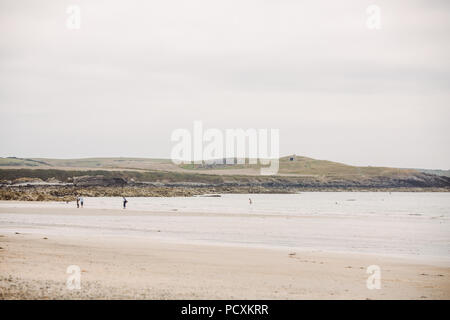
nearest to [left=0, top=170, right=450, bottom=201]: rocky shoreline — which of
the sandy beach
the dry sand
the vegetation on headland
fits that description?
the vegetation on headland

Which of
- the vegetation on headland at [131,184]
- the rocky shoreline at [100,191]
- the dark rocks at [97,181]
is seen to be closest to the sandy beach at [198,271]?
the rocky shoreline at [100,191]

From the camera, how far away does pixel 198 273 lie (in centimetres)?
1669

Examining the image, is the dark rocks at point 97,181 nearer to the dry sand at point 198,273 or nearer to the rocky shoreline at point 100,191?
the rocky shoreline at point 100,191

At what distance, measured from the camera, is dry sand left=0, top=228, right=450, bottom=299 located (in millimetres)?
13172

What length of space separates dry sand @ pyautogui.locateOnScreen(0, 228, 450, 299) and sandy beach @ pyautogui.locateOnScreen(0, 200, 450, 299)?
0.09 ft

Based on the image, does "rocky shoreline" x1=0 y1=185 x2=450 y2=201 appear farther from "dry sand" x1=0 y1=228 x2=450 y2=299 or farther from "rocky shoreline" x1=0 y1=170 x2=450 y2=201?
"dry sand" x1=0 y1=228 x2=450 y2=299

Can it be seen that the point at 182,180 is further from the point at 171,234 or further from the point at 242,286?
the point at 242,286

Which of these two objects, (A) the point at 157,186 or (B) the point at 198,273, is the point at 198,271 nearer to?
(B) the point at 198,273

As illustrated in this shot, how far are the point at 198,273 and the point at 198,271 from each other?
42 cm

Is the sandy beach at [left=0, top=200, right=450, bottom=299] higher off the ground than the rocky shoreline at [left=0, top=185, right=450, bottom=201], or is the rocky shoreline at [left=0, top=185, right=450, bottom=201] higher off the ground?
the sandy beach at [left=0, top=200, right=450, bottom=299]

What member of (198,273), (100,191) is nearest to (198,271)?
(198,273)

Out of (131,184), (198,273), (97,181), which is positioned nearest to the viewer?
(198,273)
